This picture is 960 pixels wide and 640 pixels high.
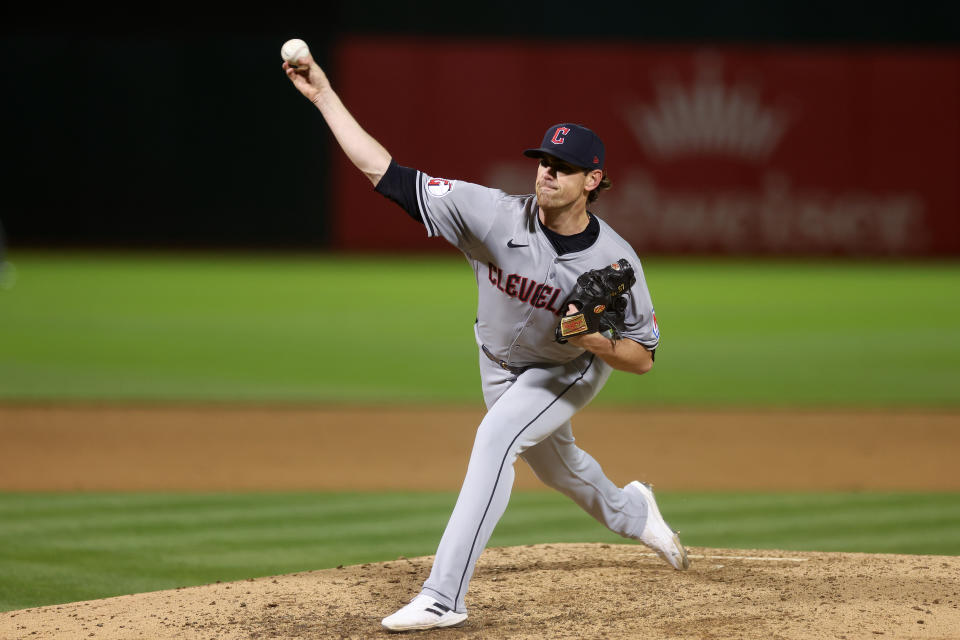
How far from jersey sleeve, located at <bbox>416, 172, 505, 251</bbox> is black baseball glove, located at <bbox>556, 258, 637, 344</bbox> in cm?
40

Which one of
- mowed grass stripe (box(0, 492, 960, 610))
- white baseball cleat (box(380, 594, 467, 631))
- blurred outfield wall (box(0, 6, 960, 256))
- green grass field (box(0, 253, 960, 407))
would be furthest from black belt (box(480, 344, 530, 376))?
A: blurred outfield wall (box(0, 6, 960, 256))

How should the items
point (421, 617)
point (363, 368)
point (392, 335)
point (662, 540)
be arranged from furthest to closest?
point (392, 335)
point (363, 368)
point (662, 540)
point (421, 617)

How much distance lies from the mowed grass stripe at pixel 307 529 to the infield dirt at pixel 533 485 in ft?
1.27

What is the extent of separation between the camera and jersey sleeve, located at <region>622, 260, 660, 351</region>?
429cm

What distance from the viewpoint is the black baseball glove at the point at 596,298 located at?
4035 mm

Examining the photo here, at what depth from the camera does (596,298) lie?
4.04 metres

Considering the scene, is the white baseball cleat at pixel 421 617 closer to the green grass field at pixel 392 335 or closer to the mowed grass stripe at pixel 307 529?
the mowed grass stripe at pixel 307 529

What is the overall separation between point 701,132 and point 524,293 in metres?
20.4

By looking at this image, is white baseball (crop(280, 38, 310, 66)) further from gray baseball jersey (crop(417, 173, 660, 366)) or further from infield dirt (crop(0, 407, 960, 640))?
infield dirt (crop(0, 407, 960, 640))

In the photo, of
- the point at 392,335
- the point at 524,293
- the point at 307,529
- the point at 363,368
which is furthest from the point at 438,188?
the point at 392,335

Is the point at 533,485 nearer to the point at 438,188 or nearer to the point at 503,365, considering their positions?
the point at 503,365

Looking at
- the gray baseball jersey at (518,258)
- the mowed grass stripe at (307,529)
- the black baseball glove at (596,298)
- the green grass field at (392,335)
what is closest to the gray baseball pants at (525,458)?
the gray baseball jersey at (518,258)

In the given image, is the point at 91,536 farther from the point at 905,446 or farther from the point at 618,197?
the point at 618,197

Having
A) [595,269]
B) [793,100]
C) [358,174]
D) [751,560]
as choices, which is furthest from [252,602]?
[793,100]
